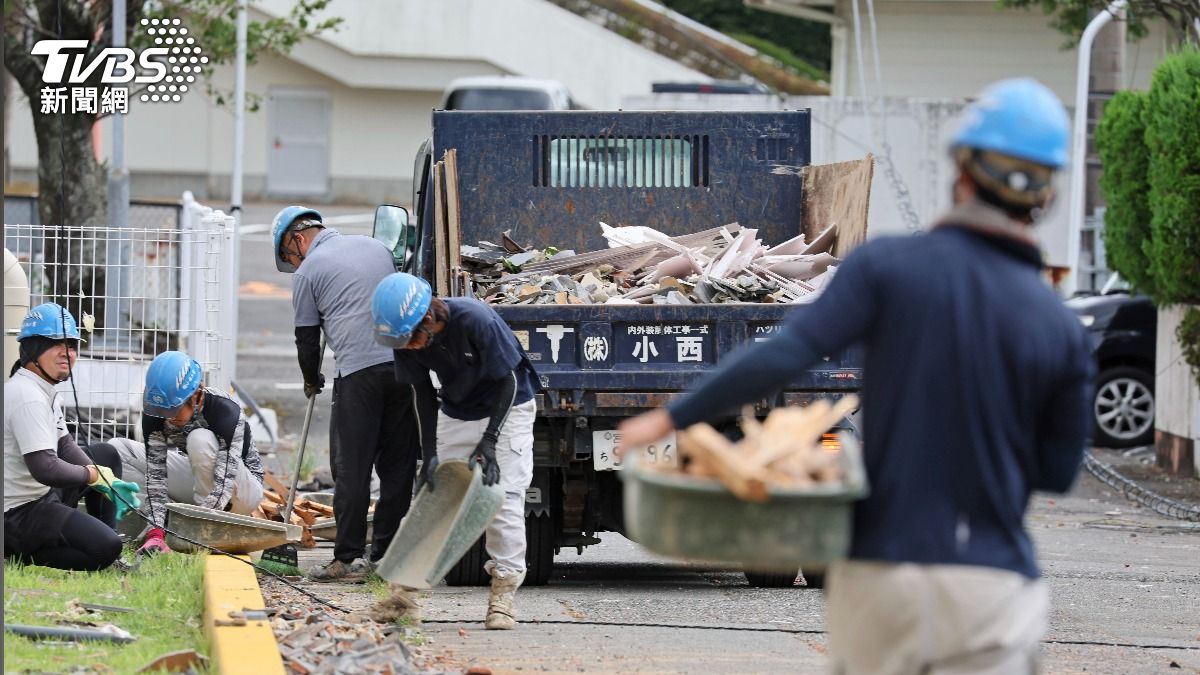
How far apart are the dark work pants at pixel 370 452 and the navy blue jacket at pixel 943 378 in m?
5.14

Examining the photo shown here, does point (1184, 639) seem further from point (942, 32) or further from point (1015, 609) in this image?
point (942, 32)

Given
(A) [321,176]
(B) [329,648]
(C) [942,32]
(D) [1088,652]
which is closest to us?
(B) [329,648]

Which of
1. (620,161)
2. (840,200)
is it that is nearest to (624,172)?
(620,161)

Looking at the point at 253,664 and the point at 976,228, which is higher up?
the point at 976,228

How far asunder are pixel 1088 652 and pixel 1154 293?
8593mm

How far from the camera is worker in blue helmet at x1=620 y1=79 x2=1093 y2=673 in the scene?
12.7ft

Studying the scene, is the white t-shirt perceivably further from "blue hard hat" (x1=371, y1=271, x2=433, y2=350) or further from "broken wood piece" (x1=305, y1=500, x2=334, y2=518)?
"broken wood piece" (x1=305, y1=500, x2=334, y2=518)

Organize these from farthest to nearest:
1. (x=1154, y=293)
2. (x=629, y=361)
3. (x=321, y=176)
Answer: (x=321, y=176), (x=1154, y=293), (x=629, y=361)

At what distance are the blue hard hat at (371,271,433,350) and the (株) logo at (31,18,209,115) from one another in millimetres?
7925

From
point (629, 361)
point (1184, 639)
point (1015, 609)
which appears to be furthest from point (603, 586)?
point (1015, 609)

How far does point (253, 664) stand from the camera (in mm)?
6047

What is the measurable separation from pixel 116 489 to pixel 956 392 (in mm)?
6020

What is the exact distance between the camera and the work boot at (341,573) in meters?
9.01

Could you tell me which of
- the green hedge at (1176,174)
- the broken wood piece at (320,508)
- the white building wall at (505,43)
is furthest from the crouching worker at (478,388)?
the white building wall at (505,43)
